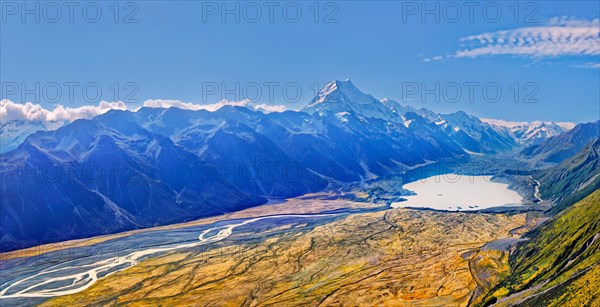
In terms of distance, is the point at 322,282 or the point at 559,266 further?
the point at 322,282

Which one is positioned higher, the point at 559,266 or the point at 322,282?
the point at 559,266

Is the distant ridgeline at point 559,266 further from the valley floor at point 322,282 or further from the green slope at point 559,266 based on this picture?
the valley floor at point 322,282

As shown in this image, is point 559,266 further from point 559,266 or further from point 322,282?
point 322,282

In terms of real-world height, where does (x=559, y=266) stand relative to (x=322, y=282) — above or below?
above

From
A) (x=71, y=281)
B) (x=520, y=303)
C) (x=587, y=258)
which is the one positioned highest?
(x=587, y=258)

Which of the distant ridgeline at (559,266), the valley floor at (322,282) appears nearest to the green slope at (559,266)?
the distant ridgeline at (559,266)

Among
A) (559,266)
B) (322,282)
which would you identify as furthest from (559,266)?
(322,282)

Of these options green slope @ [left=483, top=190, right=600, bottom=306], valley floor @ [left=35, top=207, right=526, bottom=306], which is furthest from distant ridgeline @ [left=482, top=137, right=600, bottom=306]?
valley floor @ [left=35, top=207, right=526, bottom=306]

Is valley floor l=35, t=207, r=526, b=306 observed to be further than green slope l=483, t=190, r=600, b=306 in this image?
Yes

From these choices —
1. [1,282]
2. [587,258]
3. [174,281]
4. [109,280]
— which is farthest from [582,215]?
[1,282]

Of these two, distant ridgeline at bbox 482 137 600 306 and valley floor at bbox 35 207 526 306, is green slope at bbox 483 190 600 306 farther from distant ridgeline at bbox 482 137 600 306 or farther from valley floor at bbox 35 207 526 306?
valley floor at bbox 35 207 526 306

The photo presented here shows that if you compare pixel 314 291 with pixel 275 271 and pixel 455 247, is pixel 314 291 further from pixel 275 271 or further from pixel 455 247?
pixel 455 247
